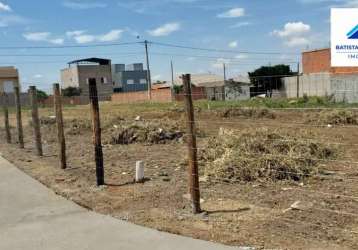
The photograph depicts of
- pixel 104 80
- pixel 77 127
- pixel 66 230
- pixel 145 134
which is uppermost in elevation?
pixel 104 80

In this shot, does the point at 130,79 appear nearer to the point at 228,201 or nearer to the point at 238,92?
the point at 238,92

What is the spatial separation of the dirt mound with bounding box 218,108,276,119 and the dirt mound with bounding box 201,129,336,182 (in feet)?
51.4

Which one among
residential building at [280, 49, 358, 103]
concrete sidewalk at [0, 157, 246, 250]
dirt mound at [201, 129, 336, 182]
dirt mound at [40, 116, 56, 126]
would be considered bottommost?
concrete sidewalk at [0, 157, 246, 250]

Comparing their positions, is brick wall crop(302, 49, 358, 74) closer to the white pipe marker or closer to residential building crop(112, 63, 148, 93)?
the white pipe marker

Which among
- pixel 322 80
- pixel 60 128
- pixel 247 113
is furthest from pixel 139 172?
pixel 322 80

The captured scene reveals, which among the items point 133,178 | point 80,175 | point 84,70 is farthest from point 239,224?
point 84,70

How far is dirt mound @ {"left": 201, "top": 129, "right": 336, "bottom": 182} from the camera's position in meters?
9.01

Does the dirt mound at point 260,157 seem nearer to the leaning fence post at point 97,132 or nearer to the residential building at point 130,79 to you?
the leaning fence post at point 97,132

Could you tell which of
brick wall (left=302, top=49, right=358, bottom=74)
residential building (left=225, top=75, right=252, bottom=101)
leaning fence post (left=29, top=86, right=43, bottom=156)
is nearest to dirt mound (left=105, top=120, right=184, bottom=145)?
leaning fence post (left=29, top=86, right=43, bottom=156)

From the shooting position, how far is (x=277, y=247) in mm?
5613

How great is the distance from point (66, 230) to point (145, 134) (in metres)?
9.74

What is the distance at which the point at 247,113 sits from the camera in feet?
93.0

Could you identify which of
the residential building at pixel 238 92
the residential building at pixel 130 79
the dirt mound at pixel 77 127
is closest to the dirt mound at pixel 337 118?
the dirt mound at pixel 77 127

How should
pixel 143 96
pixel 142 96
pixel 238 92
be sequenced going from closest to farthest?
1. pixel 238 92
2. pixel 143 96
3. pixel 142 96
